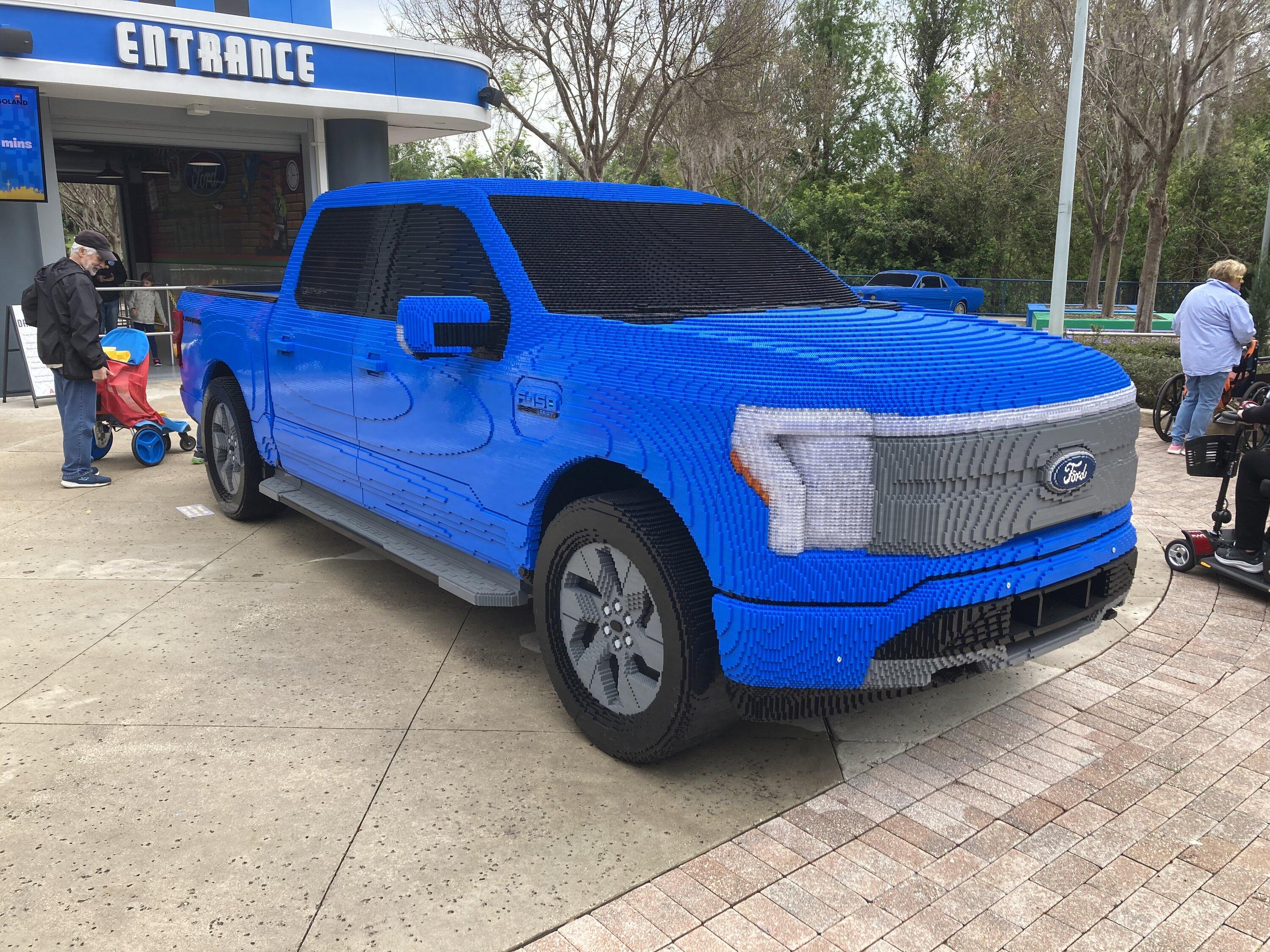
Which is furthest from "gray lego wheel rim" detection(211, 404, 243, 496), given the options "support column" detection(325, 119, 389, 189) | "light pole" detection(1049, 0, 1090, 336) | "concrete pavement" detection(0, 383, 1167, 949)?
"support column" detection(325, 119, 389, 189)

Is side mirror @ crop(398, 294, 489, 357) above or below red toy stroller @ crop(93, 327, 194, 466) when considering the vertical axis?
above

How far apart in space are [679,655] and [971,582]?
0.93 metres

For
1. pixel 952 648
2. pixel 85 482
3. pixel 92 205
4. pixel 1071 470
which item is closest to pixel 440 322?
pixel 952 648

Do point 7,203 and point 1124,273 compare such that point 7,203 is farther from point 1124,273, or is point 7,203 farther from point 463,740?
point 1124,273

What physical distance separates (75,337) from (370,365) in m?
4.10

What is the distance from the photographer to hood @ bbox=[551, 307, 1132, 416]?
307cm

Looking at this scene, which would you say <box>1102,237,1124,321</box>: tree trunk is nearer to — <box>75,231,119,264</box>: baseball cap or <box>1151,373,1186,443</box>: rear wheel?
<box>1151,373,1186,443</box>: rear wheel

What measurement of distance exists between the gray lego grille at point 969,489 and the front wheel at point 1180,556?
2961 millimetres

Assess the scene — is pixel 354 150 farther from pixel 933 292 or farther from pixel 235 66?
pixel 933 292

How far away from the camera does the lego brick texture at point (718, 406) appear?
307 cm

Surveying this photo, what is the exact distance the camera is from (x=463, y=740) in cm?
388

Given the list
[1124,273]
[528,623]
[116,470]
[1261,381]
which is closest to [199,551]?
[528,623]

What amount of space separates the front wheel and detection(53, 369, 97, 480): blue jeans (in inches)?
300

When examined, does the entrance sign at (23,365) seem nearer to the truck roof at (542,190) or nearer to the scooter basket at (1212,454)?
the truck roof at (542,190)
